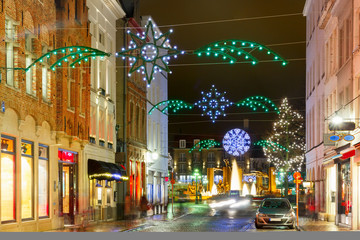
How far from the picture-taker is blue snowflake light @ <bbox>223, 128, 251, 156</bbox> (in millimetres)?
66312

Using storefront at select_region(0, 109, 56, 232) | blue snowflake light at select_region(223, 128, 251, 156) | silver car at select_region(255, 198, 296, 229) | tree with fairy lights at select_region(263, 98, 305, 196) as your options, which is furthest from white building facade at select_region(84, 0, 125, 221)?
tree with fairy lights at select_region(263, 98, 305, 196)

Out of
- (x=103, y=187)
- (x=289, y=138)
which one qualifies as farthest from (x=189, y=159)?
(x=103, y=187)

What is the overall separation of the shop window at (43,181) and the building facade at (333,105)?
39.5 feet

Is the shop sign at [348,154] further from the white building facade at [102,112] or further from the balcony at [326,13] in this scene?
the white building facade at [102,112]

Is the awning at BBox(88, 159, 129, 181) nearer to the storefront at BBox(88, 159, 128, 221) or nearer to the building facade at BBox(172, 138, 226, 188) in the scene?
the storefront at BBox(88, 159, 128, 221)

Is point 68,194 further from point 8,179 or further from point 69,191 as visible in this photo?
point 8,179

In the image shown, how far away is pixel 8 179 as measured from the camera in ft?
79.6

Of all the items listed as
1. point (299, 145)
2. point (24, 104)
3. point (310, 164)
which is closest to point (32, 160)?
point (24, 104)

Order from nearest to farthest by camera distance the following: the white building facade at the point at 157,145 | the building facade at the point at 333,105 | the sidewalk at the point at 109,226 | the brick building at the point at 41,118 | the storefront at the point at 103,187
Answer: the brick building at the point at 41,118 < the sidewalk at the point at 109,226 < the building facade at the point at 333,105 < the storefront at the point at 103,187 < the white building facade at the point at 157,145

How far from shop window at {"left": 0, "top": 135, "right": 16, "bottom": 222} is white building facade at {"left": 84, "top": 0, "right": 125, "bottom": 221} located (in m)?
10.2

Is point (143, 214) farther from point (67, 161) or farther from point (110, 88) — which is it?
point (67, 161)

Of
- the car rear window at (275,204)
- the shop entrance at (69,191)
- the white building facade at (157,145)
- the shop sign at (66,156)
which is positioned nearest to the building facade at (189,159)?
the white building facade at (157,145)

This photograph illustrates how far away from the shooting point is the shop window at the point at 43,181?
28.0 meters

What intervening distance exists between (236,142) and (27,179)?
148 feet
